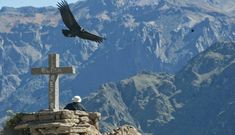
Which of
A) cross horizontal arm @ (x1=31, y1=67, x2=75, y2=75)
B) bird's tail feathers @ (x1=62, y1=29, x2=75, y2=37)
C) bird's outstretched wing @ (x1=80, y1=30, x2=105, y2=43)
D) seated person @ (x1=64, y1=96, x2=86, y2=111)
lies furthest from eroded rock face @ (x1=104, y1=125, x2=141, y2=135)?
bird's tail feathers @ (x1=62, y1=29, x2=75, y2=37)

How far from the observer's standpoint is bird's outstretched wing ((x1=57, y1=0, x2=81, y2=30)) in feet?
119

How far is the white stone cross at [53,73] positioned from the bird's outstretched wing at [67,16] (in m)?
1.27

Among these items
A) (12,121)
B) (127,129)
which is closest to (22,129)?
(12,121)

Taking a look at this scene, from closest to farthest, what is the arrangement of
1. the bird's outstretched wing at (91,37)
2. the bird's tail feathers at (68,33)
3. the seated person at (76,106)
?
1. the seated person at (76,106)
2. the bird's tail feathers at (68,33)
3. the bird's outstretched wing at (91,37)

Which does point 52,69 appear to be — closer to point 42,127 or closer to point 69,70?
point 69,70

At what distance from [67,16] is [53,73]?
2143 millimetres

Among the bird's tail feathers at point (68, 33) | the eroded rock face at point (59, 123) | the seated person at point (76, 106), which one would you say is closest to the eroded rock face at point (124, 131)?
the eroded rock face at point (59, 123)

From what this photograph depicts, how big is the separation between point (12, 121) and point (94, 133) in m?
3.45

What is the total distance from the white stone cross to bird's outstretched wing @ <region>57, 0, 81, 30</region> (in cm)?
127

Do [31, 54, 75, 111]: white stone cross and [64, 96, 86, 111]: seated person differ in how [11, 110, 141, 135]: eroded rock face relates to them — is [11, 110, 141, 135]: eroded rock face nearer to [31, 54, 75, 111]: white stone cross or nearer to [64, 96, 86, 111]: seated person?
[64, 96, 86, 111]: seated person

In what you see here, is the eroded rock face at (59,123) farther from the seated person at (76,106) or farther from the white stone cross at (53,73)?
the white stone cross at (53,73)

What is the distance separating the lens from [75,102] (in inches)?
1414

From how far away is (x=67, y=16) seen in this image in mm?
36250

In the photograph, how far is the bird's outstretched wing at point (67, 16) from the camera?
36.1 m
